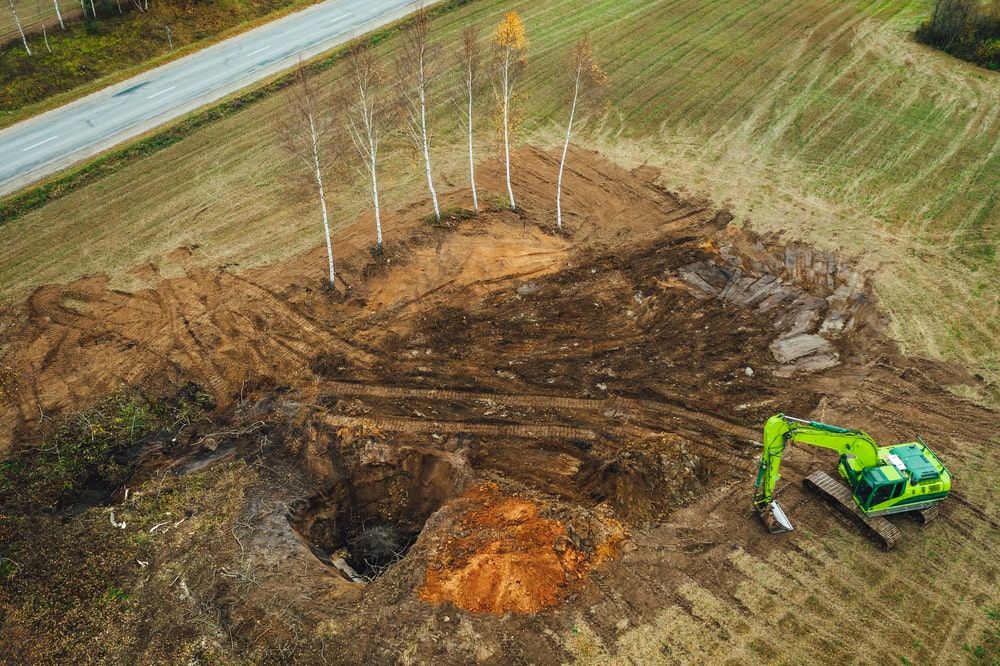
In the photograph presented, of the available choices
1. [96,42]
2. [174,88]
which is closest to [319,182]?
[174,88]

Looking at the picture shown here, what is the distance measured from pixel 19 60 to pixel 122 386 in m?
29.1

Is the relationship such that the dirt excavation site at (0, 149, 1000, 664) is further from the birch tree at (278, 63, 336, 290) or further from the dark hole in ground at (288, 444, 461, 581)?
the birch tree at (278, 63, 336, 290)

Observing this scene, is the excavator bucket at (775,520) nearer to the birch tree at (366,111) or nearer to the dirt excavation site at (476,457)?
the dirt excavation site at (476,457)

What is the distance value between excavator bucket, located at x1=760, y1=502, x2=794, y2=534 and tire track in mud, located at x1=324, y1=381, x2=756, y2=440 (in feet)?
9.61

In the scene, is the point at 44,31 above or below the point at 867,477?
above

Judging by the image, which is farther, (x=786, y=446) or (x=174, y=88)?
(x=174, y=88)

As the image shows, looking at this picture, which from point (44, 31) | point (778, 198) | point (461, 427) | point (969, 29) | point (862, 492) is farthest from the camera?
point (44, 31)

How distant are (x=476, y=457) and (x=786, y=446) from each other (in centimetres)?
843

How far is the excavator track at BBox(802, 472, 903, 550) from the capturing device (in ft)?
55.6

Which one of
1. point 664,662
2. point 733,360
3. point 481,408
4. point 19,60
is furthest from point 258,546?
point 19,60

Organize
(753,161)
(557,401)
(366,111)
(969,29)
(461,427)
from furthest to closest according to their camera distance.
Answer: (969,29), (753,161), (366,111), (557,401), (461,427)

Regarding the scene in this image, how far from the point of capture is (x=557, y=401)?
2098 cm

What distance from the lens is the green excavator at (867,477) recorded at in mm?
16500

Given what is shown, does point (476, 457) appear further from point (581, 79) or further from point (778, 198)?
point (778, 198)
